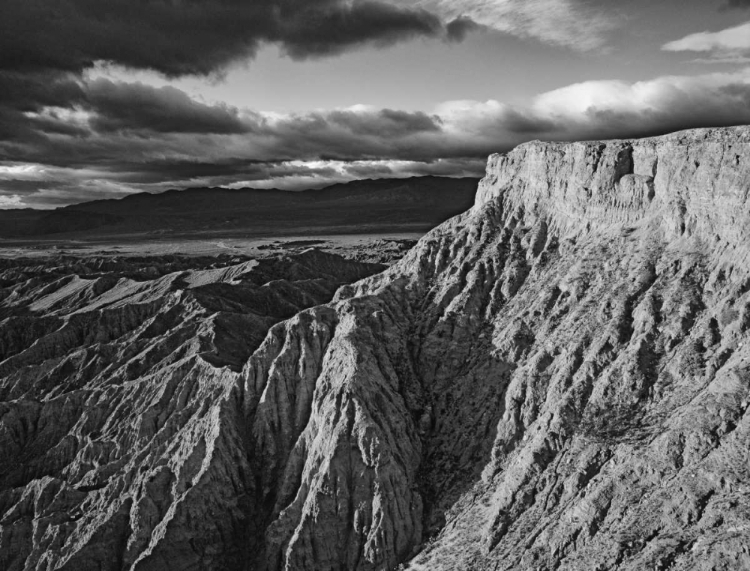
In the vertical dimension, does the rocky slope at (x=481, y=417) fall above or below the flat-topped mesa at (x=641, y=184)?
below

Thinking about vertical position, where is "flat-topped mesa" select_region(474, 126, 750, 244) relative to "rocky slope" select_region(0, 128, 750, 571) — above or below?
above

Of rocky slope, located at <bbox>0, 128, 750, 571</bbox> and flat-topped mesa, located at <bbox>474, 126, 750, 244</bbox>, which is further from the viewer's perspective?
flat-topped mesa, located at <bbox>474, 126, 750, 244</bbox>

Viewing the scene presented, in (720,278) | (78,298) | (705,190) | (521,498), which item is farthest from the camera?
(78,298)

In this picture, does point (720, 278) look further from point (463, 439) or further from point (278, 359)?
point (278, 359)

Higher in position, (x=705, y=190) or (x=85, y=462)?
(x=705, y=190)

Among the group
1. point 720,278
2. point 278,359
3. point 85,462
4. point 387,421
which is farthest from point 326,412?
point 720,278

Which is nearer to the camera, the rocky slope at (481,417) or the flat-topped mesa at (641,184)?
the rocky slope at (481,417)
